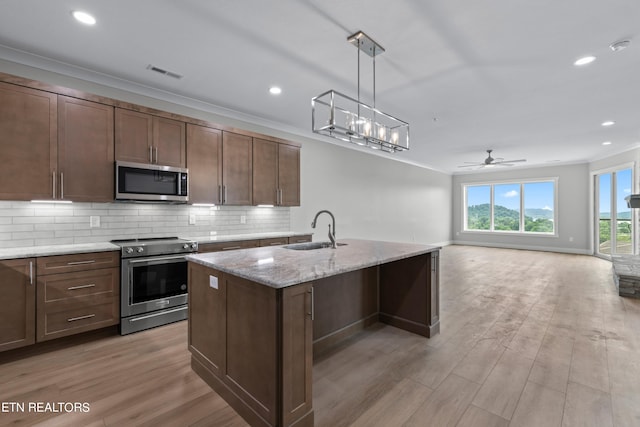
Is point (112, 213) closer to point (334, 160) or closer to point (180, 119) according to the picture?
point (180, 119)

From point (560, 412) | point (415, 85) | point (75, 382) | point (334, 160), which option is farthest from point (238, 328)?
point (334, 160)

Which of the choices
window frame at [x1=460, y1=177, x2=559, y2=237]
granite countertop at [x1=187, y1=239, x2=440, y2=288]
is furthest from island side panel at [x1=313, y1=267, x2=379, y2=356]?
window frame at [x1=460, y1=177, x2=559, y2=237]

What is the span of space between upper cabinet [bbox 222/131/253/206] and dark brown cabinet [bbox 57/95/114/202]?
1.27 meters

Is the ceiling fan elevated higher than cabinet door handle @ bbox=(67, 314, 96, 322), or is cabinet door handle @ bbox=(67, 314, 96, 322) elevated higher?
the ceiling fan

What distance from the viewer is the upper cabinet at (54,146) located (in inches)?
101

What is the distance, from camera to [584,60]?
112 inches

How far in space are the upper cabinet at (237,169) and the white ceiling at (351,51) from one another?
51 centimetres

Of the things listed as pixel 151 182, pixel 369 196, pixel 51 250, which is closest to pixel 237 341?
pixel 51 250

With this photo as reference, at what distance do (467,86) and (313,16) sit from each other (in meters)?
2.14

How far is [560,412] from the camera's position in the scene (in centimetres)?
182

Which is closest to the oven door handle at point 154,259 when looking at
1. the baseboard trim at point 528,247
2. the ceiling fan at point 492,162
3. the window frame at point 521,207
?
the ceiling fan at point 492,162

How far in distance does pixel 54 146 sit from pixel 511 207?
11.1 metres

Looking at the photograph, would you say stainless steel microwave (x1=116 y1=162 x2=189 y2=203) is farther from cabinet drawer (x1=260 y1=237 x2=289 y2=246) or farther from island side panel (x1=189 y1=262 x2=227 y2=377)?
island side panel (x1=189 y1=262 x2=227 y2=377)

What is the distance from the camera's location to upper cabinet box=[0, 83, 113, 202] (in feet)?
8.43
